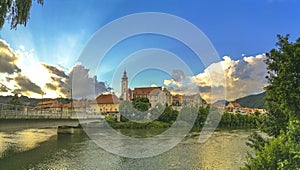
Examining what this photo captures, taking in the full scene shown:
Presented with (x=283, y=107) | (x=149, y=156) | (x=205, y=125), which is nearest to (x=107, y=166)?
(x=149, y=156)

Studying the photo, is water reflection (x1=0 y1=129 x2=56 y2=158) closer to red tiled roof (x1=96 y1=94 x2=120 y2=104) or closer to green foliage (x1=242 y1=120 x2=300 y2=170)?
green foliage (x1=242 y1=120 x2=300 y2=170)

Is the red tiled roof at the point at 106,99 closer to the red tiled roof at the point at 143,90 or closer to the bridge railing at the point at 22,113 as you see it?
the red tiled roof at the point at 143,90

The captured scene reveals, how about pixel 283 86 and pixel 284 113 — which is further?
pixel 284 113

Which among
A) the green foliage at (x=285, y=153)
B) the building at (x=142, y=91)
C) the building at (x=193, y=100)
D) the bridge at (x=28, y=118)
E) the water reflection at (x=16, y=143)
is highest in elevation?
the building at (x=142, y=91)

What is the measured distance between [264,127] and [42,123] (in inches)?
1165

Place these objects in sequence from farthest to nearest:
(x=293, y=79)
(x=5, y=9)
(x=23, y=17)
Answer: (x=23, y=17) < (x=5, y=9) < (x=293, y=79)

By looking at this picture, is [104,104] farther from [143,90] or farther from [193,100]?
[193,100]

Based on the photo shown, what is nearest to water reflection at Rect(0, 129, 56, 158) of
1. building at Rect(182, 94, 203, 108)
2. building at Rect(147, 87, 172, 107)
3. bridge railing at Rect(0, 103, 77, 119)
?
bridge railing at Rect(0, 103, 77, 119)

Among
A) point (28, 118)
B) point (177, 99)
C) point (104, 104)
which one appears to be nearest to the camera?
point (28, 118)

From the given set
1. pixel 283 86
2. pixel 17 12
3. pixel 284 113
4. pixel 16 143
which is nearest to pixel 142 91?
pixel 16 143

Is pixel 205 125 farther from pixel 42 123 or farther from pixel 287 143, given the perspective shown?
pixel 287 143

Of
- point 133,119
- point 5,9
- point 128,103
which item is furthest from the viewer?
point 128,103

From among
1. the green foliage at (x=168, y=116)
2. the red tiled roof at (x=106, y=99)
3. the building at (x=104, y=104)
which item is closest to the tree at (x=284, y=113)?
the green foliage at (x=168, y=116)

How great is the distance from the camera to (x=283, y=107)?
6695 millimetres
